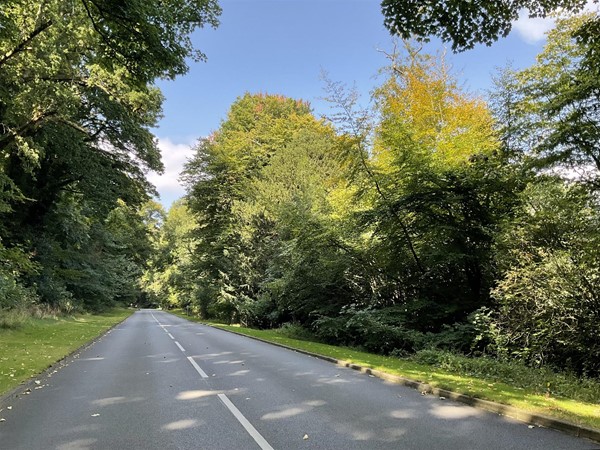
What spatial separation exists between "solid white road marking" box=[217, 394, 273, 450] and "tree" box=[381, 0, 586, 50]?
648 centimetres

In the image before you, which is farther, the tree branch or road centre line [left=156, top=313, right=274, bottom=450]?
the tree branch

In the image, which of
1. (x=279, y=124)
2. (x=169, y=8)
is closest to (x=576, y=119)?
(x=169, y=8)

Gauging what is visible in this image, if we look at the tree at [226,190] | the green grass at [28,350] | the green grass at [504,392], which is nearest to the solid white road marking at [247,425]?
Answer: the green grass at [504,392]

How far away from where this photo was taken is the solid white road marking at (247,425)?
5.20 m

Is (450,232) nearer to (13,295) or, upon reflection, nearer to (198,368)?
(198,368)

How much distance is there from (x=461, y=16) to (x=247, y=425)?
6.86 metres

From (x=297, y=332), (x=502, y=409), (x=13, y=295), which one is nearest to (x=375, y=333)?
(x=297, y=332)

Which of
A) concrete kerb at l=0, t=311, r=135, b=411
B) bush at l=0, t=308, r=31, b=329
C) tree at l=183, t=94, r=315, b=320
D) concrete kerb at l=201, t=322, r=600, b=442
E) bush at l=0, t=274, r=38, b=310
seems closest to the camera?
concrete kerb at l=201, t=322, r=600, b=442

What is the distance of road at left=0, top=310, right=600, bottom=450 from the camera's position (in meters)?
5.29

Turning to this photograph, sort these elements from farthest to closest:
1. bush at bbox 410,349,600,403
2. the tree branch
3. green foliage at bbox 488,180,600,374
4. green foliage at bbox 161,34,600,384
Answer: the tree branch
green foliage at bbox 161,34,600,384
green foliage at bbox 488,180,600,374
bush at bbox 410,349,600,403

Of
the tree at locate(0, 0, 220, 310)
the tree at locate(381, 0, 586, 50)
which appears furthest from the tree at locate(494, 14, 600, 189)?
the tree at locate(0, 0, 220, 310)

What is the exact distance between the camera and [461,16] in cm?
689

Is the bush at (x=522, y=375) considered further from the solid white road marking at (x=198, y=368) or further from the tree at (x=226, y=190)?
the tree at (x=226, y=190)

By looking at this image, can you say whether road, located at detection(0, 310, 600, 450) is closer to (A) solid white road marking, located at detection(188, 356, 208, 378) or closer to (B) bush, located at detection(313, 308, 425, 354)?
(A) solid white road marking, located at detection(188, 356, 208, 378)
